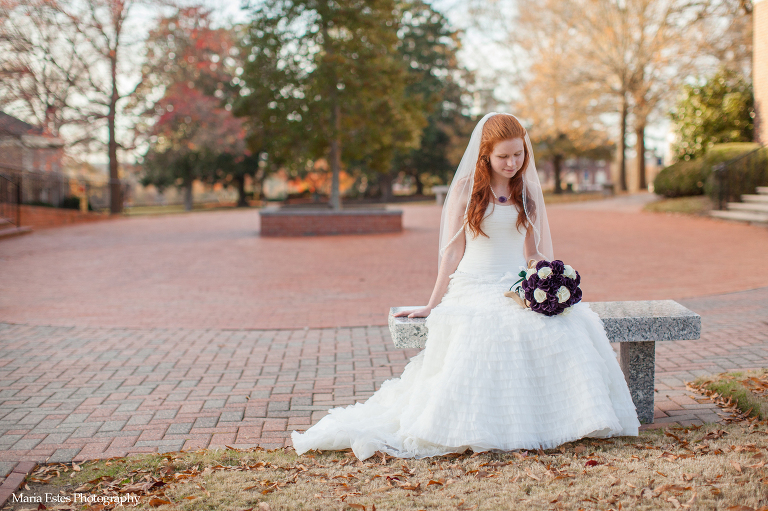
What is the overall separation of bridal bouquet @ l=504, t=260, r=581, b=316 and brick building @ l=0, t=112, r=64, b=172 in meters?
20.5

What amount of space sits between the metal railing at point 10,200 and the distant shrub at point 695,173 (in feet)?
63.4

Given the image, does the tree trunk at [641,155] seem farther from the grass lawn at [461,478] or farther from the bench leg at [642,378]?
the grass lawn at [461,478]

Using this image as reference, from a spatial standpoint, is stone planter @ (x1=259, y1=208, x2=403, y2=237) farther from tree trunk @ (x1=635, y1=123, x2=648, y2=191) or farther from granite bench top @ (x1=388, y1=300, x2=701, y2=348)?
tree trunk @ (x1=635, y1=123, x2=648, y2=191)

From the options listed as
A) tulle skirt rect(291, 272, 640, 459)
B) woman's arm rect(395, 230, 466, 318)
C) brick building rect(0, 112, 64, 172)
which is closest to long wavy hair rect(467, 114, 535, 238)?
woman's arm rect(395, 230, 466, 318)

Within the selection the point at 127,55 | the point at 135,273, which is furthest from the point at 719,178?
the point at 127,55

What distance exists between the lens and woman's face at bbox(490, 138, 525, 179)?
141 inches

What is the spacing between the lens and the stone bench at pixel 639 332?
3691 mm

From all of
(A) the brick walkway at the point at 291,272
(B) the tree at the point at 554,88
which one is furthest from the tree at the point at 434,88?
(A) the brick walkway at the point at 291,272

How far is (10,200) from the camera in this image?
19.5 metres

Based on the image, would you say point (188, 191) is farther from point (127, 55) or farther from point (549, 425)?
point (549, 425)

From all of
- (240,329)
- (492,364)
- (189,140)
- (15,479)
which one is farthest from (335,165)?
(189,140)

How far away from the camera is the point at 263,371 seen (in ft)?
16.9

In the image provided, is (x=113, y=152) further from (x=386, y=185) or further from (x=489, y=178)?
(x=489, y=178)

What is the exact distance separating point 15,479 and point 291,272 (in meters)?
7.38
